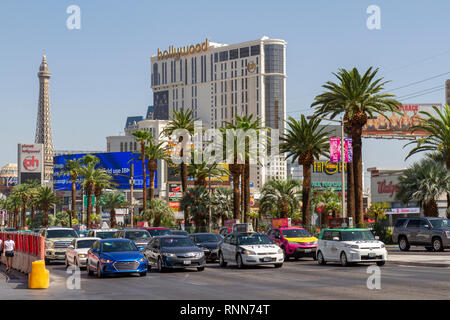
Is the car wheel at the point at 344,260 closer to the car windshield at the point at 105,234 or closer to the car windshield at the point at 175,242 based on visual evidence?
the car windshield at the point at 175,242

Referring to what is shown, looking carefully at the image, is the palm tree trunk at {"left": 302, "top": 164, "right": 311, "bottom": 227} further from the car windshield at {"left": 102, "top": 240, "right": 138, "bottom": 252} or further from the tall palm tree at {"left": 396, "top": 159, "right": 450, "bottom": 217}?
the car windshield at {"left": 102, "top": 240, "right": 138, "bottom": 252}

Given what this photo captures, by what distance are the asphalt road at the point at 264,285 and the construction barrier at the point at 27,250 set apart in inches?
46.9

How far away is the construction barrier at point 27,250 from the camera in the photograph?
98.0 ft

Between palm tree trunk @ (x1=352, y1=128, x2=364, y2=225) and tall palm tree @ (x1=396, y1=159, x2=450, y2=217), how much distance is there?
543cm

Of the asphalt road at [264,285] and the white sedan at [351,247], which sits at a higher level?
the white sedan at [351,247]

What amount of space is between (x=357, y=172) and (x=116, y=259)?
30298 mm

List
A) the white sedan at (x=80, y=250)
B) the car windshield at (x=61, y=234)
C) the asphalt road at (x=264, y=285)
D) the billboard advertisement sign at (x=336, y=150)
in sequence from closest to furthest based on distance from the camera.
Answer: the asphalt road at (x=264, y=285), the white sedan at (x=80, y=250), the car windshield at (x=61, y=234), the billboard advertisement sign at (x=336, y=150)

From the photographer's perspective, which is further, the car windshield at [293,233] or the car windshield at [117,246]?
the car windshield at [293,233]

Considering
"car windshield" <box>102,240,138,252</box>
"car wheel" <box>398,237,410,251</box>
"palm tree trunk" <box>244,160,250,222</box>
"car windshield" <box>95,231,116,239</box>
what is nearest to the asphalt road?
"car windshield" <box>102,240,138,252</box>

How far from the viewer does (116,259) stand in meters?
27.3

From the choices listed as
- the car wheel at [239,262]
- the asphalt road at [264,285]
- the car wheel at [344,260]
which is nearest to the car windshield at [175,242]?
the asphalt road at [264,285]

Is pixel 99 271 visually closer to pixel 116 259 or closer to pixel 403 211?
pixel 116 259
